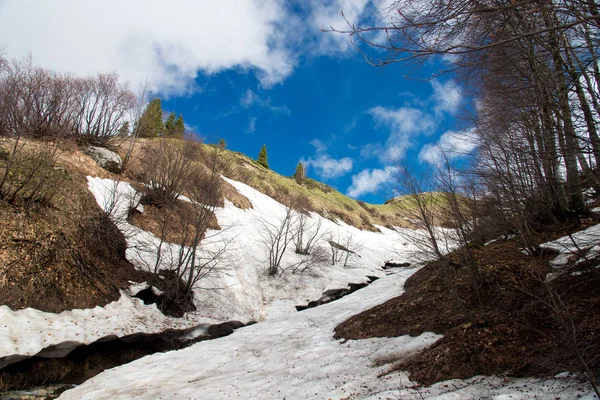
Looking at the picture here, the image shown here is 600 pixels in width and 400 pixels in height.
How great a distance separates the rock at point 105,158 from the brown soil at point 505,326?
17054 millimetres

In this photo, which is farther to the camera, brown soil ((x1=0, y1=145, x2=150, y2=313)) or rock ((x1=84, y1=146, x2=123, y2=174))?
rock ((x1=84, y1=146, x2=123, y2=174))

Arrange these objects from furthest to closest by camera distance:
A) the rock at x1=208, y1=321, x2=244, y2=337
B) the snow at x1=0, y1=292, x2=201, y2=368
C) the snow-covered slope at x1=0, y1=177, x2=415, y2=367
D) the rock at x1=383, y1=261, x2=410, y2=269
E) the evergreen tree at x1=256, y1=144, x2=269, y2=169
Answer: the evergreen tree at x1=256, y1=144, x2=269, y2=169 < the rock at x1=383, y1=261, x2=410, y2=269 < the rock at x1=208, y1=321, x2=244, y2=337 < the snow-covered slope at x1=0, y1=177, x2=415, y2=367 < the snow at x1=0, y1=292, x2=201, y2=368

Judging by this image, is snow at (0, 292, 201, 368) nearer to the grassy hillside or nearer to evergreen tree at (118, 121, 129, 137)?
the grassy hillside

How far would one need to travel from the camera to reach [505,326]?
15.5ft

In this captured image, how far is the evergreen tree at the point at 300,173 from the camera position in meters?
53.1

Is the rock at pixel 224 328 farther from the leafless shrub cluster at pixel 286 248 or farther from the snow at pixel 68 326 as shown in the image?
the leafless shrub cluster at pixel 286 248

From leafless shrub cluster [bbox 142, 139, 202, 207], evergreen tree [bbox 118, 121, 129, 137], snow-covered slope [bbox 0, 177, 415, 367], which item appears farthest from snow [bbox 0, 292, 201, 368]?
evergreen tree [bbox 118, 121, 129, 137]

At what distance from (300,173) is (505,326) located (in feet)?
175

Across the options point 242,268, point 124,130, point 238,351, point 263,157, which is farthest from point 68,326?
point 263,157

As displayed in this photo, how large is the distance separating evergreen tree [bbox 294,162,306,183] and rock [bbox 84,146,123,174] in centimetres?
3475

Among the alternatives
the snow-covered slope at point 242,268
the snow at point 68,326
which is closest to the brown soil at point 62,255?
the snow at point 68,326

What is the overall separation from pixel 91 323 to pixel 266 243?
488 inches

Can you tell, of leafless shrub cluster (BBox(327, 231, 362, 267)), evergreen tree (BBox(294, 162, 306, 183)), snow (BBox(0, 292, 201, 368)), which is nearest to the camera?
snow (BBox(0, 292, 201, 368))

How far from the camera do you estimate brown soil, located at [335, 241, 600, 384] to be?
3555mm
